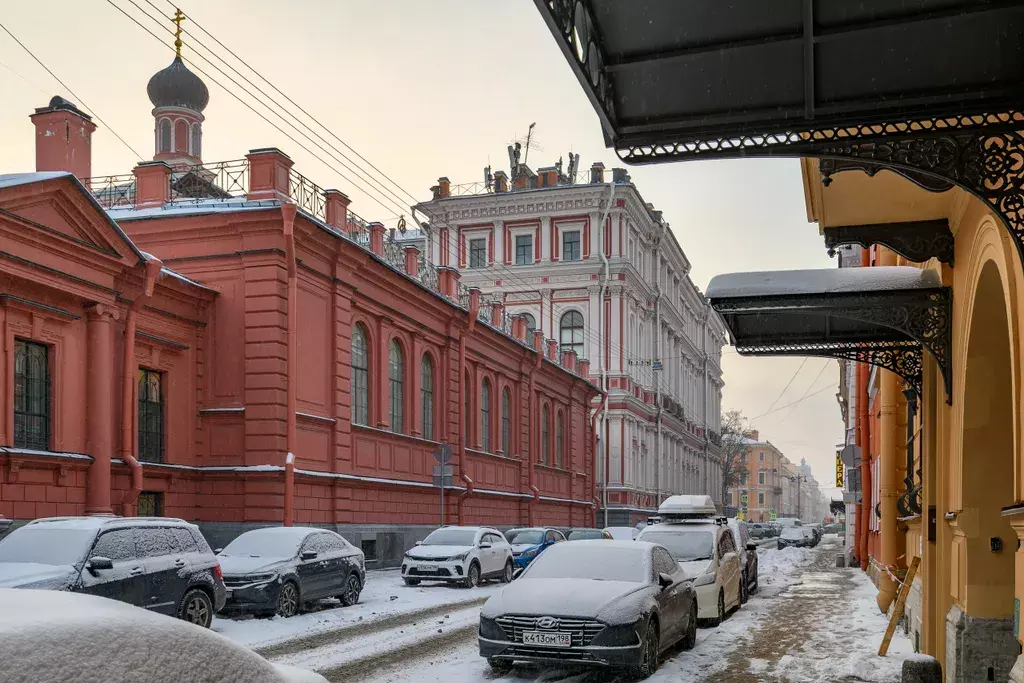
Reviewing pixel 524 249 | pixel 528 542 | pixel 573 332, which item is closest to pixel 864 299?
pixel 528 542

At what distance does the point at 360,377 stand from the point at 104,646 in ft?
85.4

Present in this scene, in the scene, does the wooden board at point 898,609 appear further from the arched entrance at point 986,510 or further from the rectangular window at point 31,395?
the rectangular window at point 31,395

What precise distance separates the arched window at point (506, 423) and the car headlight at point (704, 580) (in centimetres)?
2300

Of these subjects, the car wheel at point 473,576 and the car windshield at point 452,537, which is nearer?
the car wheel at point 473,576

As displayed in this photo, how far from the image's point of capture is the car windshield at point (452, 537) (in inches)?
966

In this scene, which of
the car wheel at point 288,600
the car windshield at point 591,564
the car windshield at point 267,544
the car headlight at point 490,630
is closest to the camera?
the car headlight at point 490,630

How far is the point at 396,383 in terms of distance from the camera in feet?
103

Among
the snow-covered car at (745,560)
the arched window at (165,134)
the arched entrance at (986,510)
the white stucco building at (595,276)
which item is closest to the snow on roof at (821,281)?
the arched entrance at (986,510)

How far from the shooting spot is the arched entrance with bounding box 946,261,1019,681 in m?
9.03

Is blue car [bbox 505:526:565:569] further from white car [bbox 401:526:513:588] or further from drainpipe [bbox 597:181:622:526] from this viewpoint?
drainpipe [bbox 597:181:622:526]

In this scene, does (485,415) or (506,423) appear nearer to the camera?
(485,415)

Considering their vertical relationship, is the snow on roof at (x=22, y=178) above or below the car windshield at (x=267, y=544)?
above

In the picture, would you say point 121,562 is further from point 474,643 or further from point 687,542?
point 687,542

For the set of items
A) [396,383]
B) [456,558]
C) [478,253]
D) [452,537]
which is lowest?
[456,558]
